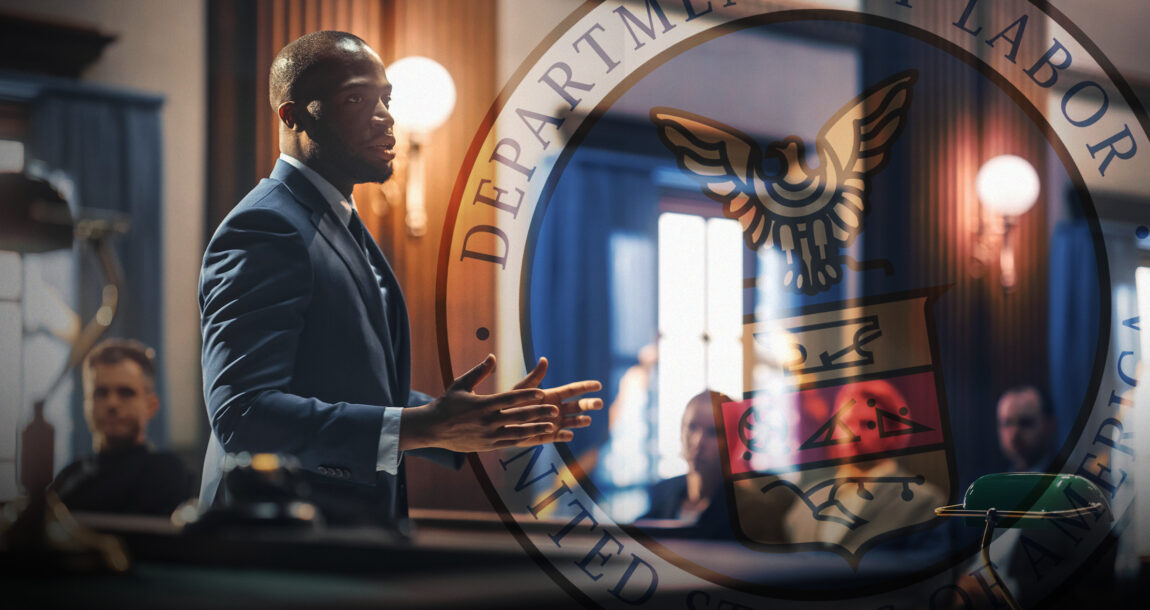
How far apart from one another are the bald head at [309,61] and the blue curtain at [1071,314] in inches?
160

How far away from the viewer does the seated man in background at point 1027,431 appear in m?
4.19

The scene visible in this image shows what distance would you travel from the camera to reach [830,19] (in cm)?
461

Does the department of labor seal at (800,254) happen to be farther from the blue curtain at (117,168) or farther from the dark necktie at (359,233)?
the dark necktie at (359,233)

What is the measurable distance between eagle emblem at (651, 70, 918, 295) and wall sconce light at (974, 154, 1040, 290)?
21.1 inches

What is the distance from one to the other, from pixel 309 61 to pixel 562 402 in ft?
3.18

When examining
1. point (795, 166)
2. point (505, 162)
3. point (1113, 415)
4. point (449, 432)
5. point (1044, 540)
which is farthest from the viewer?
point (795, 166)

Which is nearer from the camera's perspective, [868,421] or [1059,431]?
[868,421]

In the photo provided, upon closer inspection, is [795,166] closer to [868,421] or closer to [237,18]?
[868,421]

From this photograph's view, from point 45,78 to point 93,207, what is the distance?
1.45ft

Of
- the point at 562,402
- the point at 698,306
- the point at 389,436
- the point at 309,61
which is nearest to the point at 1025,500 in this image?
the point at 562,402

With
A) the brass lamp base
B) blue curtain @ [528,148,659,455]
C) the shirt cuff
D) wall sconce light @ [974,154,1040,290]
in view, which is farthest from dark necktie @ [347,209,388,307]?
wall sconce light @ [974,154,1040,290]

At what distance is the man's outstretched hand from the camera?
6.45 ft

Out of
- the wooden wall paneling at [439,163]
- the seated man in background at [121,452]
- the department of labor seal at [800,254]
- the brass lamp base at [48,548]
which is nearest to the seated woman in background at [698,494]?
the department of labor seal at [800,254]

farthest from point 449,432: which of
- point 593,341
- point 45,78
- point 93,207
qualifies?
point 593,341
